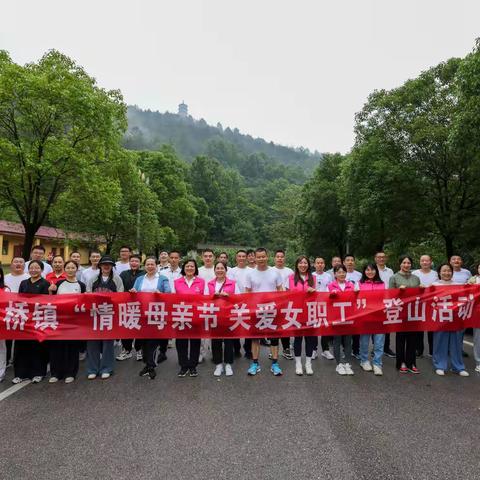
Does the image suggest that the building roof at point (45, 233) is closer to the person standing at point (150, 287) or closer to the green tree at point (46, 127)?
the green tree at point (46, 127)

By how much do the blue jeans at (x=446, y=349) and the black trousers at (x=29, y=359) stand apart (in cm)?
579

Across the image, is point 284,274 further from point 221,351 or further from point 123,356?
point 123,356

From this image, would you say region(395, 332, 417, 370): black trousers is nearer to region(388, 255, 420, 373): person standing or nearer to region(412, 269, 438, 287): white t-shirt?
region(388, 255, 420, 373): person standing

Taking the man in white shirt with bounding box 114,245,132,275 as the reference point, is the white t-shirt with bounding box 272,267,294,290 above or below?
below

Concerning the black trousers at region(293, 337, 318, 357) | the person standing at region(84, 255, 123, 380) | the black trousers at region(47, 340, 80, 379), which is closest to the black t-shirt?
the person standing at region(84, 255, 123, 380)

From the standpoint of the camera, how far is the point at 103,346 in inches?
217

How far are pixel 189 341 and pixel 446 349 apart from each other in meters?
3.94

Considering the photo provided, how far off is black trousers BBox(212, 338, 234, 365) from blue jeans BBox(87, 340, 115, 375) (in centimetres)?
150

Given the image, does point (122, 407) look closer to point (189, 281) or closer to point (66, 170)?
point (189, 281)

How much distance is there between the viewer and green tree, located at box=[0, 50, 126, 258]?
14.9 m

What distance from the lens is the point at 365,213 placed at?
17.4 meters

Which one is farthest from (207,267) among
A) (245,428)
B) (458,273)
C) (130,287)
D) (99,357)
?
(458,273)

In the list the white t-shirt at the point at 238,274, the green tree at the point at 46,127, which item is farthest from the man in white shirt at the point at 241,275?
the green tree at the point at 46,127

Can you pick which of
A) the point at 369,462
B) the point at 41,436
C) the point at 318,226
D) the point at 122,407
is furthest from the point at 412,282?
the point at 318,226
